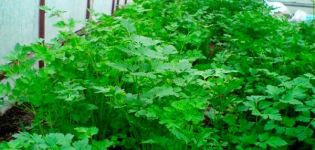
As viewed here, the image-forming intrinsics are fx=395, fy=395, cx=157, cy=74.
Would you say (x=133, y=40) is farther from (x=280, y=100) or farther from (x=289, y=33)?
(x=289, y=33)

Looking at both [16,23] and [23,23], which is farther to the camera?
[23,23]

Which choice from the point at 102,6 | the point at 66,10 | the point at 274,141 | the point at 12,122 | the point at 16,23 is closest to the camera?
the point at 274,141

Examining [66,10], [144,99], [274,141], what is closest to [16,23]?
[66,10]

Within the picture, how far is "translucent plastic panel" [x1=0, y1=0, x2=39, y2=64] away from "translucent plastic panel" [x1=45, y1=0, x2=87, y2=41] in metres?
0.21

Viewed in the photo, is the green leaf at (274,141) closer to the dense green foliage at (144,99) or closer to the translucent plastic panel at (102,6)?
the dense green foliage at (144,99)

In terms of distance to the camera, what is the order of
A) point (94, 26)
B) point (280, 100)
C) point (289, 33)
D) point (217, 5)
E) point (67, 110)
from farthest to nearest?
point (217, 5) < point (289, 33) < point (94, 26) < point (67, 110) < point (280, 100)

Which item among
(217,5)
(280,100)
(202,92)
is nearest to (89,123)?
(202,92)

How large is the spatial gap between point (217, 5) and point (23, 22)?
2945mm

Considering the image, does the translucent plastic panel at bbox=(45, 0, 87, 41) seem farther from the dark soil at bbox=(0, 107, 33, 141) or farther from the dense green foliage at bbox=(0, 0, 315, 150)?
the dense green foliage at bbox=(0, 0, 315, 150)

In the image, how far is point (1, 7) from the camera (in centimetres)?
256

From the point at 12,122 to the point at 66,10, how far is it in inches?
62.9

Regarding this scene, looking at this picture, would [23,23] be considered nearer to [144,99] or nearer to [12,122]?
[12,122]

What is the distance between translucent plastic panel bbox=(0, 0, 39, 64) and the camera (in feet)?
8.63

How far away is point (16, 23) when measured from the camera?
284 centimetres
